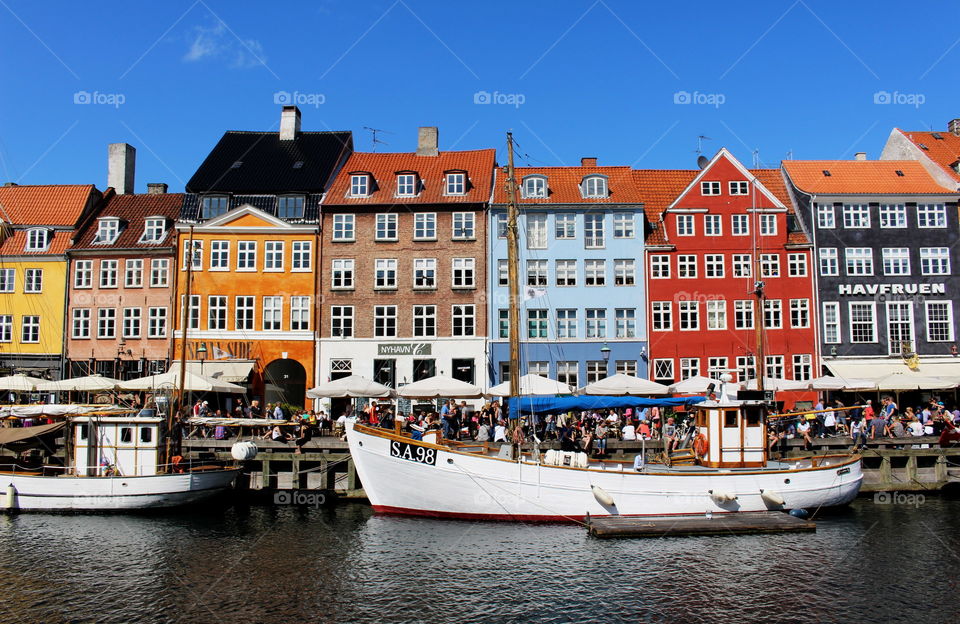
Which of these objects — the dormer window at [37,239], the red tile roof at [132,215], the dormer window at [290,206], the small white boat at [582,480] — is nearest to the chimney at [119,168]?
the red tile roof at [132,215]

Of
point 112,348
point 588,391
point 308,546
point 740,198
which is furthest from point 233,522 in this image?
point 740,198

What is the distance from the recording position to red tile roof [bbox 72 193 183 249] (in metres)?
45.0

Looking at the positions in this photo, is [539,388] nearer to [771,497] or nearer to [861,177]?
[771,497]

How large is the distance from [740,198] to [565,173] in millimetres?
9882

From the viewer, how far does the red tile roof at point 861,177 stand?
44.3m

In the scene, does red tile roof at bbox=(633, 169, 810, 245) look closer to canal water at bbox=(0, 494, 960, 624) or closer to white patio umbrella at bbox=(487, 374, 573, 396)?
white patio umbrella at bbox=(487, 374, 573, 396)

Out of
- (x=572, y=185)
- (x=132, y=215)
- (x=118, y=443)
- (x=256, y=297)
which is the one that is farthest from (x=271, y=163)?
(x=118, y=443)

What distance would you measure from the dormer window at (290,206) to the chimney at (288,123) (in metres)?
5.84

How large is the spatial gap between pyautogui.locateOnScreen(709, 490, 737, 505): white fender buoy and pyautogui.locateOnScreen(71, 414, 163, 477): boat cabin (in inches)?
706

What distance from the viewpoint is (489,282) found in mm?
43625

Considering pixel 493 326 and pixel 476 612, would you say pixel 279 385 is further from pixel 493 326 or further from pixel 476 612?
pixel 476 612

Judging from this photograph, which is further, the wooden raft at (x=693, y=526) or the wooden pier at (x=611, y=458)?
the wooden pier at (x=611, y=458)

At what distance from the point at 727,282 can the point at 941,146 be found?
658 inches

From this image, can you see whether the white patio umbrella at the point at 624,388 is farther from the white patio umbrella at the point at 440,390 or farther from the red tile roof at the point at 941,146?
the red tile roof at the point at 941,146
